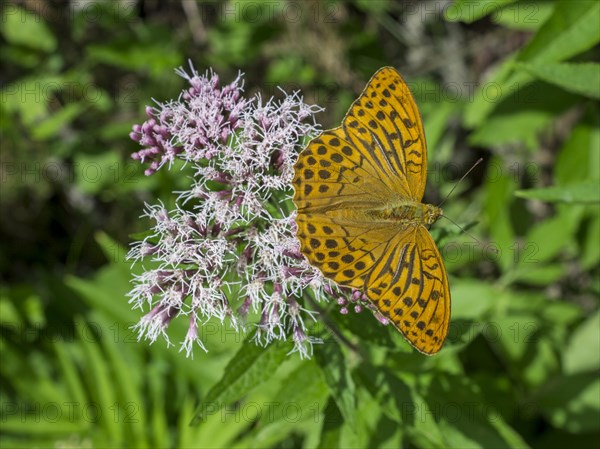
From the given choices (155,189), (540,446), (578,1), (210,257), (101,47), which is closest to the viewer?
(210,257)

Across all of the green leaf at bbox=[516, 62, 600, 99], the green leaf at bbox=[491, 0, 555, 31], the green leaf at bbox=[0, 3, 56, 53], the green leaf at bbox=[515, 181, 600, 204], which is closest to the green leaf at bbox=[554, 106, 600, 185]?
the green leaf at bbox=[491, 0, 555, 31]

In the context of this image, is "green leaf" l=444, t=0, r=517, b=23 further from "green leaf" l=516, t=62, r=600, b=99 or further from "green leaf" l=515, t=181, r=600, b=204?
"green leaf" l=515, t=181, r=600, b=204

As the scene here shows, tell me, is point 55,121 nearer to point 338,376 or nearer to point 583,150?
point 338,376

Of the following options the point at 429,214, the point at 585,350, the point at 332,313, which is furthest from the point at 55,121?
the point at 585,350

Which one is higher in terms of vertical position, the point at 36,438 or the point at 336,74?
the point at 336,74

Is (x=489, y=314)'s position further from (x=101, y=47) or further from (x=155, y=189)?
(x=101, y=47)

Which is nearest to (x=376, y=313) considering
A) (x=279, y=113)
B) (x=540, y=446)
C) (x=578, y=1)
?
(x=279, y=113)
